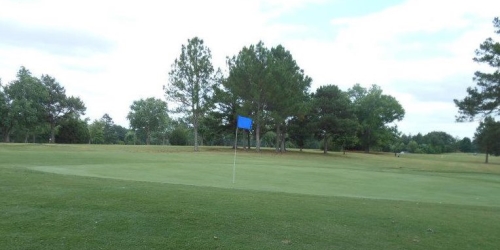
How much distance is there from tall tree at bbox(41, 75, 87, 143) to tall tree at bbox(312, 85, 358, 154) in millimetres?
49914

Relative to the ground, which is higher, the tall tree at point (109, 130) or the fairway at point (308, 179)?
the tall tree at point (109, 130)

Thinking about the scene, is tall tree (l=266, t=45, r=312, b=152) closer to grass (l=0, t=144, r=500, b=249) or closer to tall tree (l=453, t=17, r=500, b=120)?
tall tree (l=453, t=17, r=500, b=120)

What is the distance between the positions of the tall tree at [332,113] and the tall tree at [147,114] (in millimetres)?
43337

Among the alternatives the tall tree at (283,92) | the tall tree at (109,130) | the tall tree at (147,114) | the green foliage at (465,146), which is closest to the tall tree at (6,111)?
the tall tree at (147,114)

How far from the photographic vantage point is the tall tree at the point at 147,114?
304 feet

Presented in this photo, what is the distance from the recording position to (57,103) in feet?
260

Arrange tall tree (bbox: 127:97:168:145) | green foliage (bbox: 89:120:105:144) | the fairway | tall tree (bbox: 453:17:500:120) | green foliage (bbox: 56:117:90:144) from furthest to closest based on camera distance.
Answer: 1. green foliage (bbox: 89:120:105:144)
2. tall tree (bbox: 127:97:168:145)
3. green foliage (bbox: 56:117:90:144)
4. tall tree (bbox: 453:17:500:120)
5. the fairway

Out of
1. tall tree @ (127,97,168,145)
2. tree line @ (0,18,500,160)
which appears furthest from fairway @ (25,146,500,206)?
tall tree @ (127,97,168,145)

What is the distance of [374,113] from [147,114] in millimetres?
51629

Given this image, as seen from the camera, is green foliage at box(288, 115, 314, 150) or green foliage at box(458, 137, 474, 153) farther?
green foliage at box(458, 137, 474, 153)

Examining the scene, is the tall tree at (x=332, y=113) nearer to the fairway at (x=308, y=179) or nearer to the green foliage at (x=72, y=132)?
the fairway at (x=308, y=179)

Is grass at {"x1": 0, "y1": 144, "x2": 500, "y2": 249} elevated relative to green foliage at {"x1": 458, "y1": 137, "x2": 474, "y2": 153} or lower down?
lower down

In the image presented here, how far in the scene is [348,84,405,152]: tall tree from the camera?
86.1 m

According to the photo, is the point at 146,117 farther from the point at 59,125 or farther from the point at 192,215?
the point at 192,215
